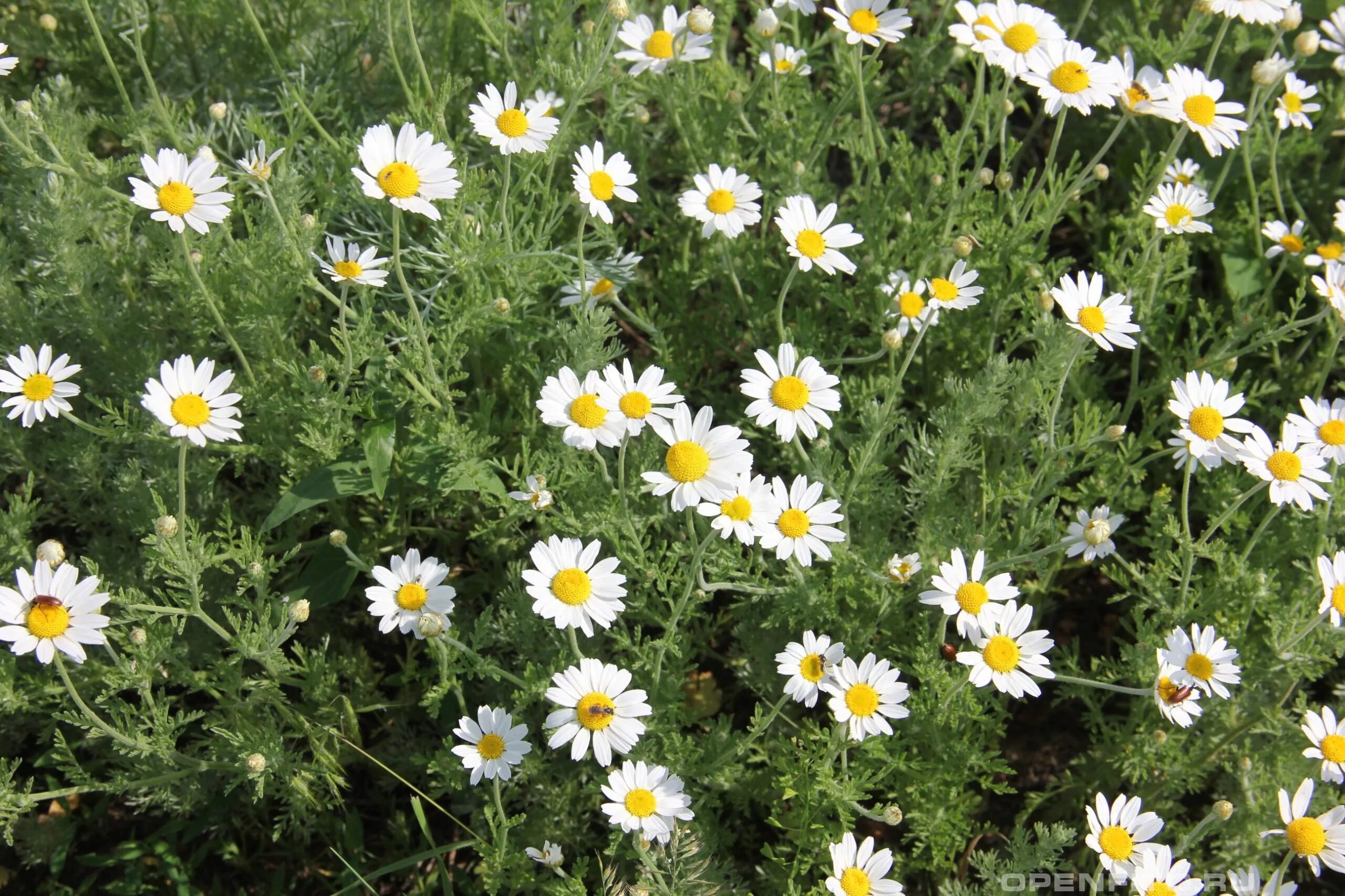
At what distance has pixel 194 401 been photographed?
2691 mm

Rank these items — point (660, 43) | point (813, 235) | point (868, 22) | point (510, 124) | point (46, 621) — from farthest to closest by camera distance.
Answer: point (660, 43) → point (868, 22) → point (813, 235) → point (510, 124) → point (46, 621)

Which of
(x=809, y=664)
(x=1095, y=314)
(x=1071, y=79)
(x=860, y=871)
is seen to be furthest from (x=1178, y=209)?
(x=860, y=871)

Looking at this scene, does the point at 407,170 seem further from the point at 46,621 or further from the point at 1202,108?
the point at 1202,108

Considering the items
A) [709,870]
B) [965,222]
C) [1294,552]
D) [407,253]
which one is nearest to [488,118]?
[407,253]

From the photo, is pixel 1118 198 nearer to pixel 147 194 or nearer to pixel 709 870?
pixel 709 870

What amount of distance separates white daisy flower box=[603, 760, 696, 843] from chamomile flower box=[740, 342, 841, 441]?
0.96 meters

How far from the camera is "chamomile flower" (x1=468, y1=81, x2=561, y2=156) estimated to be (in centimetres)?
309

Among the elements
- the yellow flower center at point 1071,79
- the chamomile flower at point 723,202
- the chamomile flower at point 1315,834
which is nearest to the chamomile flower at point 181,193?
the chamomile flower at point 723,202

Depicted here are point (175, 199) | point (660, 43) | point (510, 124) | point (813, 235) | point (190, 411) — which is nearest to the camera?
point (190, 411)

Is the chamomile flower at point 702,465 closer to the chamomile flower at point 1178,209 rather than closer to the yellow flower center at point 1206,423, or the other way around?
the yellow flower center at point 1206,423

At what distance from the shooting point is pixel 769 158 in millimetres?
3744

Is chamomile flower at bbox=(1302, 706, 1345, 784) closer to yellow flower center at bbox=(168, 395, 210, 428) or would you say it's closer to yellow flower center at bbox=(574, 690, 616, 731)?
yellow flower center at bbox=(574, 690, 616, 731)

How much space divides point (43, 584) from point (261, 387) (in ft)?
2.89

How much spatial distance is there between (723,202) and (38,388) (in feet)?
6.59
